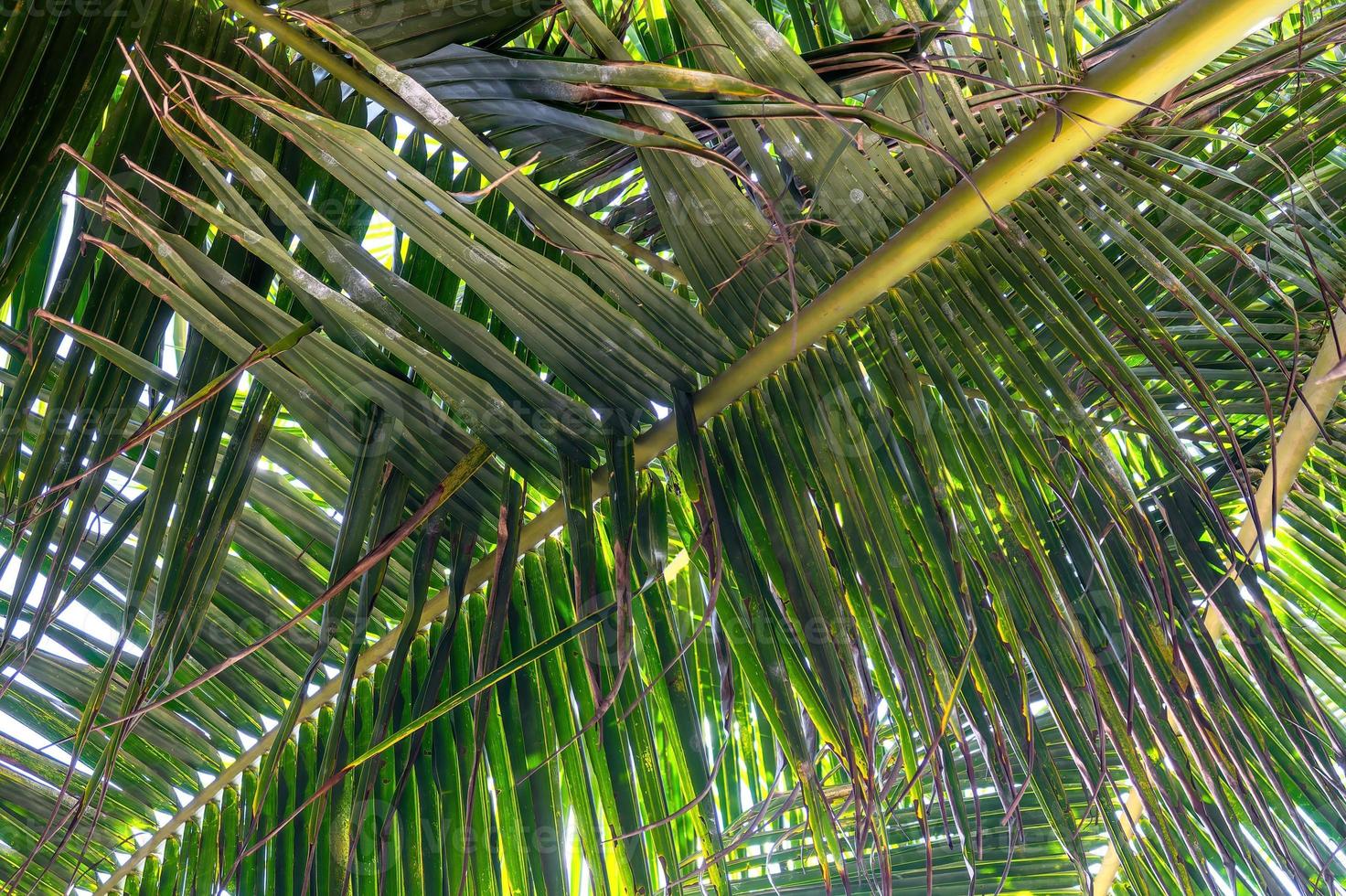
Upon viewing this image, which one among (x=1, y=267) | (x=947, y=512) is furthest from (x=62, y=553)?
(x=947, y=512)

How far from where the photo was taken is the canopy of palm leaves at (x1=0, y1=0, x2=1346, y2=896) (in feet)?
2.03

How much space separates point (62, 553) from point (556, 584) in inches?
16.0

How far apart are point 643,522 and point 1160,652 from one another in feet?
1.35

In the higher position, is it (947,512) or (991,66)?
(991,66)

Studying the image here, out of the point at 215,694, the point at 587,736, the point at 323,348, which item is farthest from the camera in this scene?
the point at 215,694

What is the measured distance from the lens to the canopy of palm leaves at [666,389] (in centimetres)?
62

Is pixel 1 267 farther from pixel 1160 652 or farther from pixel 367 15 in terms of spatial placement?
pixel 1160 652

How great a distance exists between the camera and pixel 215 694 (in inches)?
41.4

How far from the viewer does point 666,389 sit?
771 mm

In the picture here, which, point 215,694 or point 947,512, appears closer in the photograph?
point 947,512

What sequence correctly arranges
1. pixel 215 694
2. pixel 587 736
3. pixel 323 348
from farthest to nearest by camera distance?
pixel 215 694
pixel 587 736
pixel 323 348

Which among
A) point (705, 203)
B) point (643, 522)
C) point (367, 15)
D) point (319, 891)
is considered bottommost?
point (319, 891)

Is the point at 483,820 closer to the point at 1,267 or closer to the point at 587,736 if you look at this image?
the point at 587,736

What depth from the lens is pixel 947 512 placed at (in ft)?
2.28
